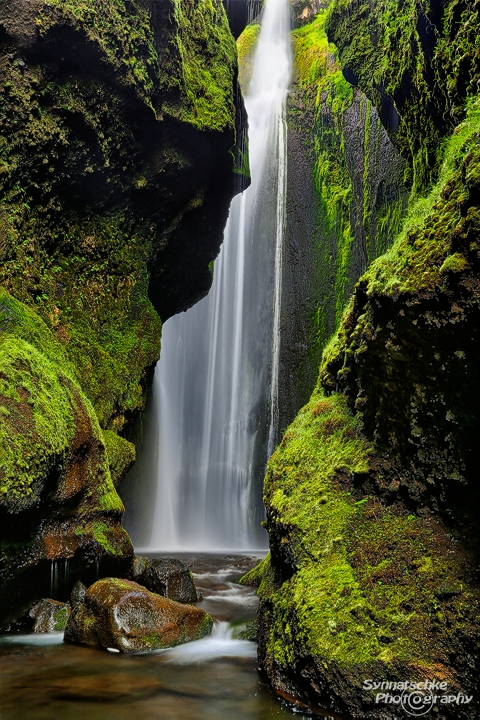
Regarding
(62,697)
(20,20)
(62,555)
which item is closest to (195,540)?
(62,555)

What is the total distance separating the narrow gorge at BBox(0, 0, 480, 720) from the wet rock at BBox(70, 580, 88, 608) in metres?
0.12

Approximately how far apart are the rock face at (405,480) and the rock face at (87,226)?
272cm

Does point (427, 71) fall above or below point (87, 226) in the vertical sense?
below

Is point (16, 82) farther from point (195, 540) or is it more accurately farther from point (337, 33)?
point (195, 540)

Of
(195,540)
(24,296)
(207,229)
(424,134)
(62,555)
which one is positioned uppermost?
(207,229)

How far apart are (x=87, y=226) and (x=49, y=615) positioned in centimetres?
616

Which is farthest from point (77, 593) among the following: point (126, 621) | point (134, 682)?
point (134, 682)

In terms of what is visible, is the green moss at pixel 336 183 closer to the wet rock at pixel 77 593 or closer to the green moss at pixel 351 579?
the wet rock at pixel 77 593

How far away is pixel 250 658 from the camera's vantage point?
15.6 ft

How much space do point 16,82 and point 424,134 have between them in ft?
18.9

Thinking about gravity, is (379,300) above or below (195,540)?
above

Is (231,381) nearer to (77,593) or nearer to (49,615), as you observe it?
(77,593)

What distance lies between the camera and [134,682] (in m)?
4.05

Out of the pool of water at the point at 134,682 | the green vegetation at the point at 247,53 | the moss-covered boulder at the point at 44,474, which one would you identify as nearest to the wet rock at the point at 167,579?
the moss-covered boulder at the point at 44,474
